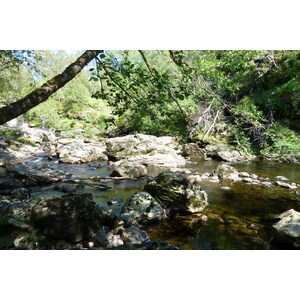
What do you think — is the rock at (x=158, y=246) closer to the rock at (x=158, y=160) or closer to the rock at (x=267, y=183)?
the rock at (x=267, y=183)

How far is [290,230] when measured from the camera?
362 centimetres

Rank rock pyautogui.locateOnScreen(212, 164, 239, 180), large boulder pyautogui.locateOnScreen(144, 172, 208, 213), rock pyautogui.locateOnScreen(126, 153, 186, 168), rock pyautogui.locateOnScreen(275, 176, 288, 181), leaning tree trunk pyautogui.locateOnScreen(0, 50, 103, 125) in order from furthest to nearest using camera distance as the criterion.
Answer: rock pyautogui.locateOnScreen(126, 153, 186, 168), rock pyautogui.locateOnScreen(212, 164, 239, 180), rock pyautogui.locateOnScreen(275, 176, 288, 181), large boulder pyautogui.locateOnScreen(144, 172, 208, 213), leaning tree trunk pyautogui.locateOnScreen(0, 50, 103, 125)

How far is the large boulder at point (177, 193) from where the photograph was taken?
5.23 metres

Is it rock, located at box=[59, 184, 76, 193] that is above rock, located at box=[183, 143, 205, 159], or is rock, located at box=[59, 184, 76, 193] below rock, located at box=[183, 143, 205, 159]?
above

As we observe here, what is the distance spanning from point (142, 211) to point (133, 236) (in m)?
0.92

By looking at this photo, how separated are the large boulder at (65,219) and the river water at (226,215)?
50.0 inches

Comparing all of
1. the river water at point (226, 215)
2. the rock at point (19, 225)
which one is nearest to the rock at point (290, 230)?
the river water at point (226, 215)

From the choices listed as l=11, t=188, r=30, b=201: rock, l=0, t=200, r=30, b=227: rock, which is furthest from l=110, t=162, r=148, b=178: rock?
l=0, t=200, r=30, b=227: rock

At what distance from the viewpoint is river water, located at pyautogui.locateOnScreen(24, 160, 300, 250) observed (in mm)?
3896

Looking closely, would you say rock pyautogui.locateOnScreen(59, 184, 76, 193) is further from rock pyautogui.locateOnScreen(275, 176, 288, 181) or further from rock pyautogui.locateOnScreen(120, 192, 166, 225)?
rock pyautogui.locateOnScreen(275, 176, 288, 181)

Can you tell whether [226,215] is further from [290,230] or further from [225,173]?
[225,173]

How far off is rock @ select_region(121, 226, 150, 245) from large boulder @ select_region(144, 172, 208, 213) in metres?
1.61

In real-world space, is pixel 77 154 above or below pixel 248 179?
below

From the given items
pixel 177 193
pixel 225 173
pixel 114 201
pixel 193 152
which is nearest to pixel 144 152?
pixel 193 152
